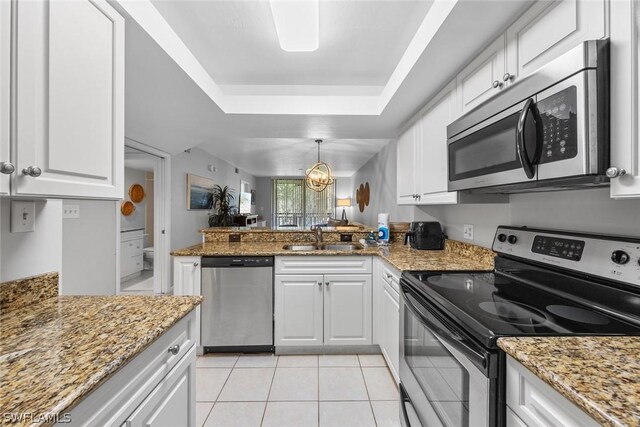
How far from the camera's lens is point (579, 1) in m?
0.90

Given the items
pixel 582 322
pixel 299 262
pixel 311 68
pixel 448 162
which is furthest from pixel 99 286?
pixel 582 322

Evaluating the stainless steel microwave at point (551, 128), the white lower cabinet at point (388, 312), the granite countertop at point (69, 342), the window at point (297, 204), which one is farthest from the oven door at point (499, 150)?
the window at point (297, 204)

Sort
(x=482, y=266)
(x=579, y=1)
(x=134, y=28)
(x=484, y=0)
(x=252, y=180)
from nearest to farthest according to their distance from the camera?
(x=579, y=1), (x=484, y=0), (x=134, y=28), (x=482, y=266), (x=252, y=180)

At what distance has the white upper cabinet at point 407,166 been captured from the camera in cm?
227

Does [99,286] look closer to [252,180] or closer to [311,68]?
[311,68]

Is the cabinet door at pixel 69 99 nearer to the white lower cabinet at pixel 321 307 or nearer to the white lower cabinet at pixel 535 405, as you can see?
the white lower cabinet at pixel 535 405

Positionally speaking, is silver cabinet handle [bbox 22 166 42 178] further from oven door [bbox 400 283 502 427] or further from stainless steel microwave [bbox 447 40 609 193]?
stainless steel microwave [bbox 447 40 609 193]

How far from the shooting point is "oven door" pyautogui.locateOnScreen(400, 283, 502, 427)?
834mm

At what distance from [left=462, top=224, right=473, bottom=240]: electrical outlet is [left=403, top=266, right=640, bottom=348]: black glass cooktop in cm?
61

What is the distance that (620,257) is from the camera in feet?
3.09

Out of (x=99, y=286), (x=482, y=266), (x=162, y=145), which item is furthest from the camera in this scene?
(x=162, y=145)

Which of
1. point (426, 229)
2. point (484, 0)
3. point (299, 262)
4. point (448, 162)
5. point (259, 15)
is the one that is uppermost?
point (259, 15)

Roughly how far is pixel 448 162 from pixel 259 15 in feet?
4.59

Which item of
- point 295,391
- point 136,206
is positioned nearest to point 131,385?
point 295,391
